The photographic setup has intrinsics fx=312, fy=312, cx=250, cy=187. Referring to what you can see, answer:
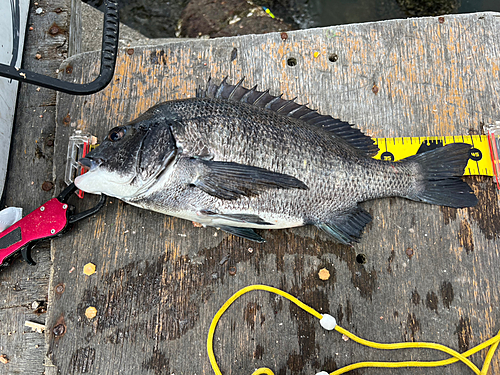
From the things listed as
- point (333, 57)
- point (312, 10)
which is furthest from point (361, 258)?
point (312, 10)

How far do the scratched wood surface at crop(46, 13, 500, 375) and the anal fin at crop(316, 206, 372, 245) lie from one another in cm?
11

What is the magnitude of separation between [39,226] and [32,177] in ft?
2.00

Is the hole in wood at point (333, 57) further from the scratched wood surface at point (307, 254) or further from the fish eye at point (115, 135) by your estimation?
the fish eye at point (115, 135)

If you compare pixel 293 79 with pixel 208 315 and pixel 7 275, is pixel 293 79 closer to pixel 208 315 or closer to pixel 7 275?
pixel 208 315

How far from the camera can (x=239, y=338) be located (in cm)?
187

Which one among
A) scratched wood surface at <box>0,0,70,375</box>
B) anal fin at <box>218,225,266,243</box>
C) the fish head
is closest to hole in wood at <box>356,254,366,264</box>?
anal fin at <box>218,225,266,243</box>

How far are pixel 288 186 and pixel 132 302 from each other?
1200mm

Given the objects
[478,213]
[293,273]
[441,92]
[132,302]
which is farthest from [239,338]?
[441,92]

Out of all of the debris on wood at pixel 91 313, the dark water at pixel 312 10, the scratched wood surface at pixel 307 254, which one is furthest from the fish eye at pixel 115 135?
the dark water at pixel 312 10

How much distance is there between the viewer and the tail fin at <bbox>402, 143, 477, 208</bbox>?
1907 millimetres

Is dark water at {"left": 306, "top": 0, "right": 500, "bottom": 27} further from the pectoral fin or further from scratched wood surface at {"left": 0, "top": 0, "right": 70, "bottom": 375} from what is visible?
the pectoral fin

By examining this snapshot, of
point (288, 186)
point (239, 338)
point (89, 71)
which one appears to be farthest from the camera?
point (89, 71)

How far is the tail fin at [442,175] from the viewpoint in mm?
1907

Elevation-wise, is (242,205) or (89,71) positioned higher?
(89,71)
